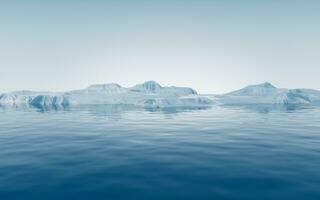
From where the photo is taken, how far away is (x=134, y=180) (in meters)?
6.36

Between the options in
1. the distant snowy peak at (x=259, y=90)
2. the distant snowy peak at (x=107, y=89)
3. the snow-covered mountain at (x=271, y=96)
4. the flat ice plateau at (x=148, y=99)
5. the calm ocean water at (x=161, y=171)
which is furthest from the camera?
the distant snowy peak at (x=259, y=90)

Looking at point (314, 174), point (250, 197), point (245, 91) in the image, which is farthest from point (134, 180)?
point (245, 91)

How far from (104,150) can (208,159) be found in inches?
210

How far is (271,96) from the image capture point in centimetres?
8981

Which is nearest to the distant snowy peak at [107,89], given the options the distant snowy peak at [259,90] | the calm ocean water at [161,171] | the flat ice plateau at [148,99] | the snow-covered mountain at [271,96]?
the flat ice plateau at [148,99]

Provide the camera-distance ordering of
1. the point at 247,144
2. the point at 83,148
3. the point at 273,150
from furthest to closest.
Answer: the point at 247,144
the point at 83,148
the point at 273,150

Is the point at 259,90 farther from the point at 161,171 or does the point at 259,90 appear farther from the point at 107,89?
the point at 161,171

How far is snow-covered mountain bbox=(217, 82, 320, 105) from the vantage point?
77500mm

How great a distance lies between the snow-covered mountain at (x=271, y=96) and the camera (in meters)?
77.5

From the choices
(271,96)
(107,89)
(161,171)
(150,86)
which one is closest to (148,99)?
(107,89)

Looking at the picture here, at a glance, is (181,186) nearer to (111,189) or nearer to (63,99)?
(111,189)

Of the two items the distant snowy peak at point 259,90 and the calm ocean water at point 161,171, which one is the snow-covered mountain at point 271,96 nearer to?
the distant snowy peak at point 259,90

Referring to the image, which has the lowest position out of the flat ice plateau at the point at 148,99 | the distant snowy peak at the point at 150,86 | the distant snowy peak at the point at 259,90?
the flat ice plateau at the point at 148,99

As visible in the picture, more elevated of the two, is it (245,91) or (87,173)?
(245,91)
